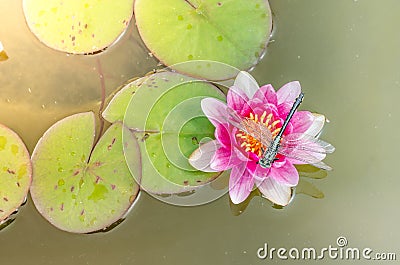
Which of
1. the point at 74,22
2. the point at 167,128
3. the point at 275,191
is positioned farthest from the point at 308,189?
the point at 74,22

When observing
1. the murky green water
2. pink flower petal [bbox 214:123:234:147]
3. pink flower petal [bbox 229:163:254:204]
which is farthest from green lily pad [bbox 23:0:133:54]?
pink flower petal [bbox 229:163:254:204]

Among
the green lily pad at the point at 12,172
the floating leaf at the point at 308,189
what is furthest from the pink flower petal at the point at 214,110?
the green lily pad at the point at 12,172

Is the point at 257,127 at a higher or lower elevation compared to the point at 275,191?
higher

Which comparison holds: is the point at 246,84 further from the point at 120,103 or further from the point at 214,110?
the point at 120,103

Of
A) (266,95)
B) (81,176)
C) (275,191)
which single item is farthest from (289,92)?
(81,176)

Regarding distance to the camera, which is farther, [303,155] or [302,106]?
[302,106]

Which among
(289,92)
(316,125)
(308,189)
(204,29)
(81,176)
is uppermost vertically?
(204,29)

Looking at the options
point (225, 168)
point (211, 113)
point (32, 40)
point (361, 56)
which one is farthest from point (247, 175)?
point (32, 40)
